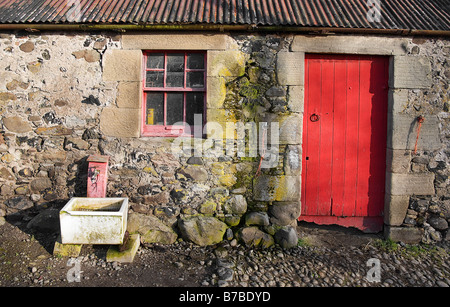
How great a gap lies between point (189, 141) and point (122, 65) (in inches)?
54.8

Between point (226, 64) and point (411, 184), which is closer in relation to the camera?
point (226, 64)

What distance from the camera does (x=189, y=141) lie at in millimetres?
3930

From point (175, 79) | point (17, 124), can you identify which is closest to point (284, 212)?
point (175, 79)

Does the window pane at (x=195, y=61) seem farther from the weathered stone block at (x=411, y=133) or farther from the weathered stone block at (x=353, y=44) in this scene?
the weathered stone block at (x=411, y=133)

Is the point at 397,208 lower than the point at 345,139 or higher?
lower

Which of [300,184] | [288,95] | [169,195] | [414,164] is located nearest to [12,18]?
[169,195]

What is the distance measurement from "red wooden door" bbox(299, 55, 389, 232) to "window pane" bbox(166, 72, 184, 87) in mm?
1784

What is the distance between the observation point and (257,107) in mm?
3902

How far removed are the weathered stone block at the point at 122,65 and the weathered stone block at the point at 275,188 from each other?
2216 millimetres

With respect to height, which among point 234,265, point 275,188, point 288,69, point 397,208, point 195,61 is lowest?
point 234,265

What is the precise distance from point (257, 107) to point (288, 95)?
46 centimetres

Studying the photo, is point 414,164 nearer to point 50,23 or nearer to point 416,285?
point 416,285

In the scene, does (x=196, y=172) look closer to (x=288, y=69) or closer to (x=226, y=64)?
(x=226, y=64)

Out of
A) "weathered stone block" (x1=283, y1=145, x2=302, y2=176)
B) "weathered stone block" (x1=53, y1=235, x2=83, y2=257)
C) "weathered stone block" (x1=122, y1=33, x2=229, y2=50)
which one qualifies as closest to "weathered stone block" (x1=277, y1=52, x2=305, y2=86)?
"weathered stone block" (x1=122, y1=33, x2=229, y2=50)
